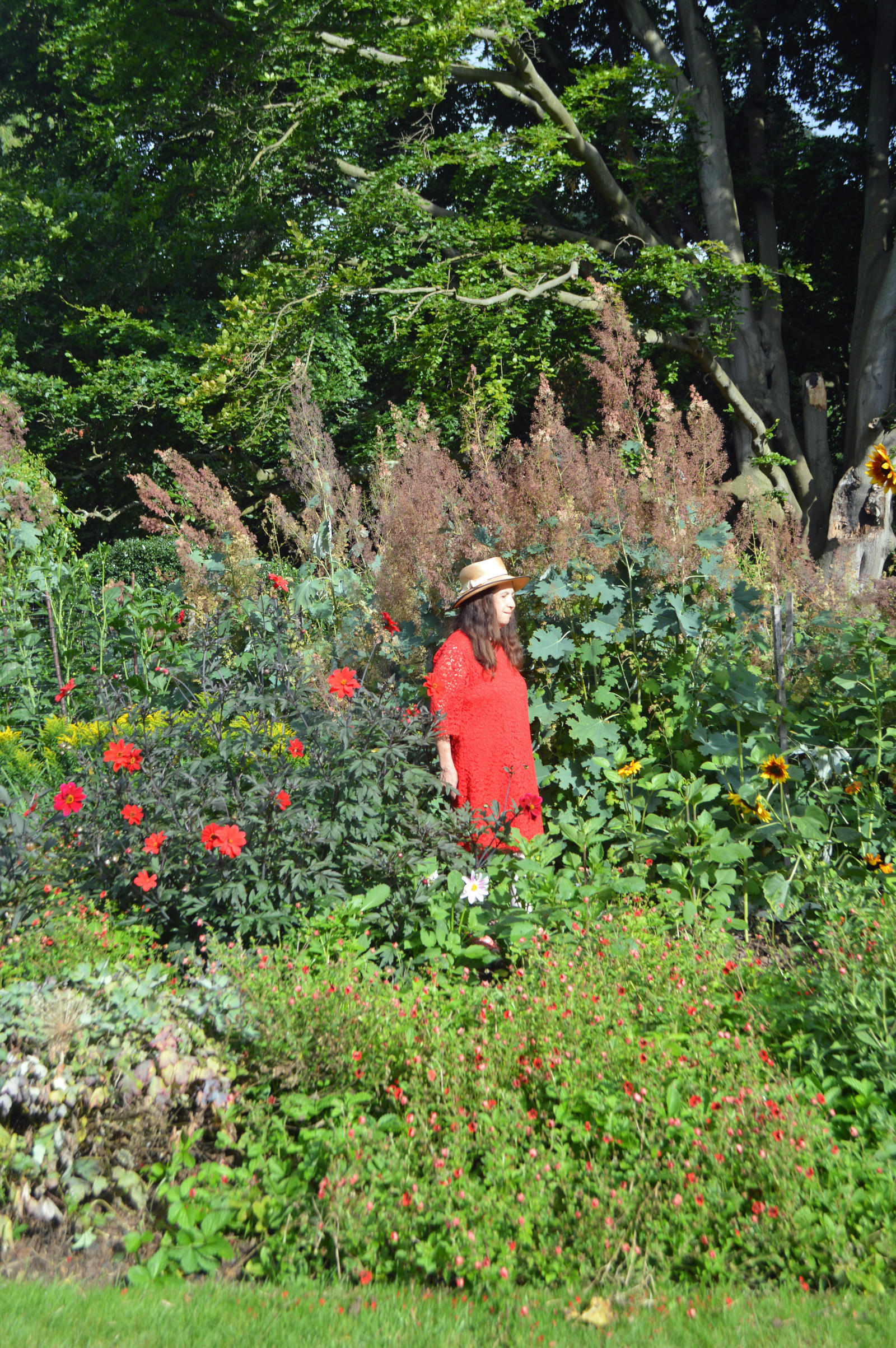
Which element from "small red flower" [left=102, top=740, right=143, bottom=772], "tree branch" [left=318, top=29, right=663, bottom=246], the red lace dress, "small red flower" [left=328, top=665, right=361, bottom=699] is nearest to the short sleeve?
the red lace dress

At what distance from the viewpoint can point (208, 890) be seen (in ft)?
9.91

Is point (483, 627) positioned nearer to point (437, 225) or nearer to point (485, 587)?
point (485, 587)

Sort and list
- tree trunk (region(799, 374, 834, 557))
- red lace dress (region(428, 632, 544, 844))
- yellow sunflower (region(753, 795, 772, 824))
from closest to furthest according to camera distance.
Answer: yellow sunflower (region(753, 795, 772, 824)), red lace dress (region(428, 632, 544, 844)), tree trunk (region(799, 374, 834, 557))

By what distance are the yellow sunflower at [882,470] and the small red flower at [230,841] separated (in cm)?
241

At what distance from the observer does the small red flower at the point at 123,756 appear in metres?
3.11

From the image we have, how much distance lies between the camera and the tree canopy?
35.4ft

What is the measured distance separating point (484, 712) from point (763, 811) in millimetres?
1069

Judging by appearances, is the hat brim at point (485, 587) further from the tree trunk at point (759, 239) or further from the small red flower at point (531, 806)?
the tree trunk at point (759, 239)

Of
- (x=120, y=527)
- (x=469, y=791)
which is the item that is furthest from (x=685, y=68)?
(x=469, y=791)

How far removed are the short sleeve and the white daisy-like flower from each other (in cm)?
67

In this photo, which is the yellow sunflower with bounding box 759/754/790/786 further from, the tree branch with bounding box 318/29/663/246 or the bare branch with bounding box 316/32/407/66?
the bare branch with bounding box 316/32/407/66

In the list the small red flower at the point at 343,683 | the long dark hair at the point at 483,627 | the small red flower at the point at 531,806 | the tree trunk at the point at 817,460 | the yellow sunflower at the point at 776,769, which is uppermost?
the tree trunk at the point at 817,460

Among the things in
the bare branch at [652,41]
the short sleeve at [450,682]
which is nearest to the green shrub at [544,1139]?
the short sleeve at [450,682]

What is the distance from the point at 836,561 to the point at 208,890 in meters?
9.03
